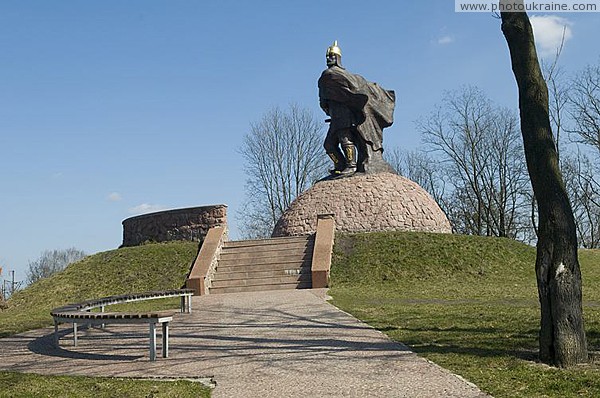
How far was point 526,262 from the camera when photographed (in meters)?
20.5

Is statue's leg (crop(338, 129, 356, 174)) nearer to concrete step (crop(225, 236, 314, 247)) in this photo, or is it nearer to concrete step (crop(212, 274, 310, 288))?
concrete step (crop(225, 236, 314, 247))

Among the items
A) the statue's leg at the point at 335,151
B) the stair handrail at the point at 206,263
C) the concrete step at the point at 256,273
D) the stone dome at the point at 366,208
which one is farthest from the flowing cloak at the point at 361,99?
the concrete step at the point at 256,273

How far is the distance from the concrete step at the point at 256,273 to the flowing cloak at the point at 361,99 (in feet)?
31.3

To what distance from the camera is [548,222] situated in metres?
6.53

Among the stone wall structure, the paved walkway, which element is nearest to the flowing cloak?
the stone wall structure

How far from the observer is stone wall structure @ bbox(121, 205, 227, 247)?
84.5 ft

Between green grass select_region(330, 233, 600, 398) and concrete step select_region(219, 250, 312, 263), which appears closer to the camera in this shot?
green grass select_region(330, 233, 600, 398)

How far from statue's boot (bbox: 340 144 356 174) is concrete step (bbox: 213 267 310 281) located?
8.84 metres

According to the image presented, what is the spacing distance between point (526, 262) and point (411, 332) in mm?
13100

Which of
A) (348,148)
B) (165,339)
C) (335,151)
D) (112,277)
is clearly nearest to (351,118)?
(348,148)

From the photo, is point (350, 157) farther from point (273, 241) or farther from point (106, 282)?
point (106, 282)

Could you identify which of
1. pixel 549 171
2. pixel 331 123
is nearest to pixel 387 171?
pixel 331 123

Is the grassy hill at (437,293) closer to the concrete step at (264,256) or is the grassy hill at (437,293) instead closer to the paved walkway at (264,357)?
the paved walkway at (264,357)

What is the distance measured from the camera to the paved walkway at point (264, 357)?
5684 mm
